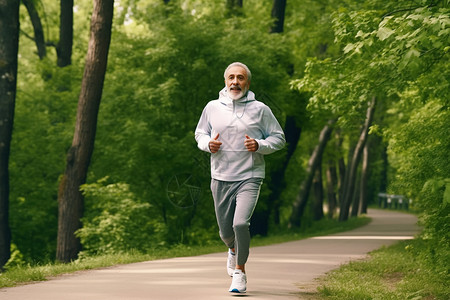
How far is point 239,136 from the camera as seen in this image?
6930 millimetres

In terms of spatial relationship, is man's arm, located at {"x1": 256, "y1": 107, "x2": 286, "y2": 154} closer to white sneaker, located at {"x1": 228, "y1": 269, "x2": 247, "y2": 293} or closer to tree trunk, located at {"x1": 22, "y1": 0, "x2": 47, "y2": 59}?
white sneaker, located at {"x1": 228, "y1": 269, "x2": 247, "y2": 293}

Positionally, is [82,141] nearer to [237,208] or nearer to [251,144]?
[237,208]

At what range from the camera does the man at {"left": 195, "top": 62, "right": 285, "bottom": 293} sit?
6848mm

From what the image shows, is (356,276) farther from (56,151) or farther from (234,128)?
(56,151)

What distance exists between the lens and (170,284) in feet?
25.7

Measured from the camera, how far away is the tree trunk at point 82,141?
49.7 ft

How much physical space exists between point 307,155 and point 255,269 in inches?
1158

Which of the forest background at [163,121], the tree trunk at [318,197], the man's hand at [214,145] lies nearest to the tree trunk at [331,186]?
the tree trunk at [318,197]

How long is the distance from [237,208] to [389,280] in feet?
13.2

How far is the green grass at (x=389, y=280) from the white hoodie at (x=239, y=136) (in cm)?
154

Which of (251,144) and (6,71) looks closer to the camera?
(251,144)

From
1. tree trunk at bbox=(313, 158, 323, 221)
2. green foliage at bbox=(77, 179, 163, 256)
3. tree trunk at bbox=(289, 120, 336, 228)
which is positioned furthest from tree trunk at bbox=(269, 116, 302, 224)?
tree trunk at bbox=(313, 158, 323, 221)

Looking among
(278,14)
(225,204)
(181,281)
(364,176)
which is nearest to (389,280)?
(181,281)

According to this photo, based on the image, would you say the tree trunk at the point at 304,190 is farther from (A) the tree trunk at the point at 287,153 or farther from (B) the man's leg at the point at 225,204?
(B) the man's leg at the point at 225,204
